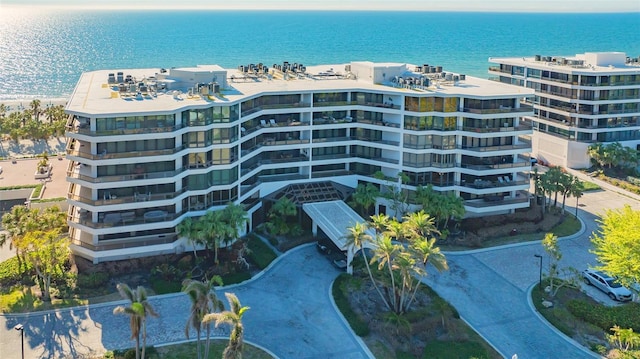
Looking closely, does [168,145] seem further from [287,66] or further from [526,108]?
[526,108]

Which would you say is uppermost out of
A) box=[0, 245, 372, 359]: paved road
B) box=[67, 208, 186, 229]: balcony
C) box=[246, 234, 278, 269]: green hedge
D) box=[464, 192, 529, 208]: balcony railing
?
box=[67, 208, 186, 229]: balcony

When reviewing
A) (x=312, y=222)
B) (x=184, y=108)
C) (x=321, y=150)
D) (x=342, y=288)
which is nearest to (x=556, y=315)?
(x=342, y=288)

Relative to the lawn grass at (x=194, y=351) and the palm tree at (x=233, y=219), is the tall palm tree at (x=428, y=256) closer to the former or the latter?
the lawn grass at (x=194, y=351)

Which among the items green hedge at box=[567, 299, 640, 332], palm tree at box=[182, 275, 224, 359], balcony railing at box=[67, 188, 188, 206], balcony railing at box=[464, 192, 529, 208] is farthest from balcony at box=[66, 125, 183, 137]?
green hedge at box=[567, 299, 640, 332]

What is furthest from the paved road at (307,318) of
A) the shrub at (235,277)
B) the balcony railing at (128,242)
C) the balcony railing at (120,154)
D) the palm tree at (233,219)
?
the balcony railing at (120,154)

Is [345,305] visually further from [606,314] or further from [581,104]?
[581,104]

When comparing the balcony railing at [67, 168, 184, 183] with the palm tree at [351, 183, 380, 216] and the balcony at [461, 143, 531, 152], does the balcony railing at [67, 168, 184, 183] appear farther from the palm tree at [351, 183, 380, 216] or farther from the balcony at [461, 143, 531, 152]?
the balcony at [461, 143, 531, 152]

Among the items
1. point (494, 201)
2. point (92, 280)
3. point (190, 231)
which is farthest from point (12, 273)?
point (494, 201)
